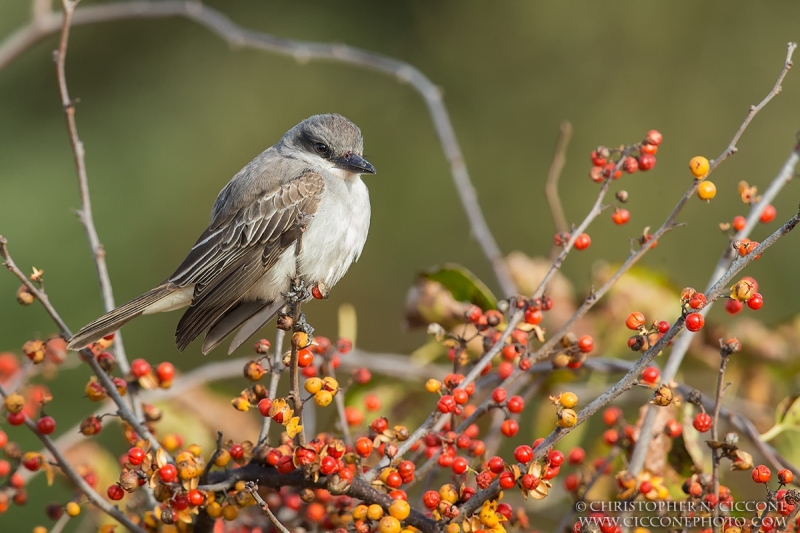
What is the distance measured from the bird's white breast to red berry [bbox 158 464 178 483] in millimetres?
1439

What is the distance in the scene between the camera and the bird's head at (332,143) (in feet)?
12.8

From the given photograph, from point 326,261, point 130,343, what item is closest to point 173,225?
point 130,343

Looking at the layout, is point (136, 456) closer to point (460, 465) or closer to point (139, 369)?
point (139, 369)

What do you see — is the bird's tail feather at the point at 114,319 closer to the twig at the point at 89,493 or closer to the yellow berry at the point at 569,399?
the twig at the point at 89,493

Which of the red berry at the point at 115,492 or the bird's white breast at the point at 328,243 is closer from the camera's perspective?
the red berry at the point at 115,492

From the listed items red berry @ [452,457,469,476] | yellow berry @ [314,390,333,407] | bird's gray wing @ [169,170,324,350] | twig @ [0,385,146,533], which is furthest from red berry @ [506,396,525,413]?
bird's gray wing @ [169,170,324,350]

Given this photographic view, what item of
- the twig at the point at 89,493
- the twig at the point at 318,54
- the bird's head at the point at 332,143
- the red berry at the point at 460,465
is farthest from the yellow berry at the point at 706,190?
the bird's head at the point at 332,143

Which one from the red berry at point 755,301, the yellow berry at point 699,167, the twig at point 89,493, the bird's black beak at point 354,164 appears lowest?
the twig at point 89,493

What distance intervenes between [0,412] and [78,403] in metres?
4.53

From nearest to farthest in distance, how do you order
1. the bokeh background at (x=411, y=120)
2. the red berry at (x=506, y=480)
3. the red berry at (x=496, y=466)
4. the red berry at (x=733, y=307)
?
the red berry at (x=506, y=480)
the red berry at (x=496, y=466)
the red berry at (x=733, y=307)
the bokeh background at (x=411, y=120)

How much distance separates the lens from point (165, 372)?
2.53m

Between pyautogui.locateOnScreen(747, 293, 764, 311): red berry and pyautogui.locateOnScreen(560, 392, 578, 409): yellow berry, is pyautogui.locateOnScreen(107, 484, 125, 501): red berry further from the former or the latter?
pyautogui.locateOnScreen(747, 293, 764, 311): red berry

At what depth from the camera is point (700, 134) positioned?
7680mm

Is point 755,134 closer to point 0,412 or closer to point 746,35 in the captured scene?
point 746,35
